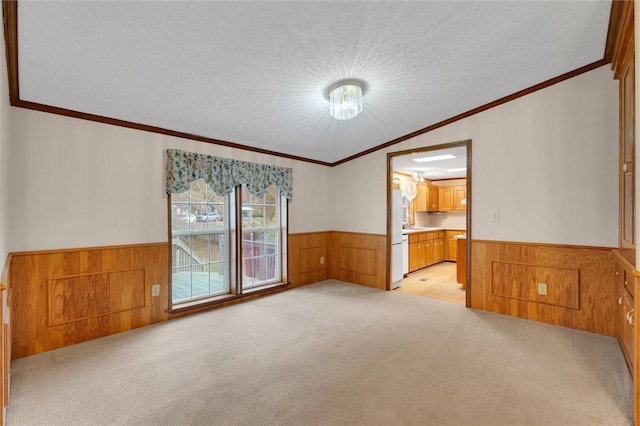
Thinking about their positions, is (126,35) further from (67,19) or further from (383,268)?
(383,268)

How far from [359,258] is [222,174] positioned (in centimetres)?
256

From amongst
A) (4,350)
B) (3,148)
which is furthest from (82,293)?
(3,148)

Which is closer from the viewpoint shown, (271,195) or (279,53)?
(279,53)

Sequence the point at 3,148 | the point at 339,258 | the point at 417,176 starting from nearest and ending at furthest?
the point at 3,148 → the point at 339,258 → the point at 417,176

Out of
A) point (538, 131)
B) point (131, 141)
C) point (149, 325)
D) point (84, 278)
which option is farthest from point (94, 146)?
point (538, 131)

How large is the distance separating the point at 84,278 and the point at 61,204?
2.31 ft

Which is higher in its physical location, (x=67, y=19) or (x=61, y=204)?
(x=67, y=19)

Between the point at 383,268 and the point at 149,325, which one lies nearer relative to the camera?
the point at 149,325

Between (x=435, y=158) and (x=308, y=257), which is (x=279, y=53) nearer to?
(x=308, y=257)

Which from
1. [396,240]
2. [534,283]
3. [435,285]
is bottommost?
[435,285]

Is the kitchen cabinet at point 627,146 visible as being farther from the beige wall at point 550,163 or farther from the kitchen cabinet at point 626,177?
the beige wall at point 550,163

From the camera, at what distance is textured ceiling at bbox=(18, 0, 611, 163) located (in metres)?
1.94

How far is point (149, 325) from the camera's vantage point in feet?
10.8

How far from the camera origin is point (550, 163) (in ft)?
10.9
